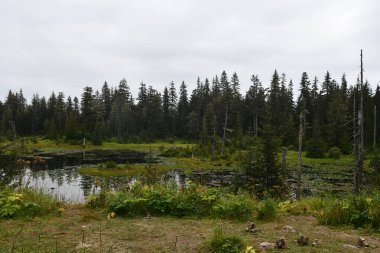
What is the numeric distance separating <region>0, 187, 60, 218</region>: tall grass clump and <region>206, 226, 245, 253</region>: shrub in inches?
197

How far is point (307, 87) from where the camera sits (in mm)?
82125

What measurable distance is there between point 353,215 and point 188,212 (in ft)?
12.8

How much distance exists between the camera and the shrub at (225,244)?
233 inches

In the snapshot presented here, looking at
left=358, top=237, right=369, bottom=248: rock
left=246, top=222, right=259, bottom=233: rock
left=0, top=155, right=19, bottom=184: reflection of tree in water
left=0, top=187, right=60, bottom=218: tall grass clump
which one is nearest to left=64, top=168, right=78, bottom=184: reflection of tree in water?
left=0, top=155, right=19, bottom=184: reflection of tree in water

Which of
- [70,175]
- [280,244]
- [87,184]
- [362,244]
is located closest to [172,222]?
[280,244]

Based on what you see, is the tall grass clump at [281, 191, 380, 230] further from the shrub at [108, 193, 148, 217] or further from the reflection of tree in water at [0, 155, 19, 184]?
the reflection of tree in water at [0, 155, 19, 184]

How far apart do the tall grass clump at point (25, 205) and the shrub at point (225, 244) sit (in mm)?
5010

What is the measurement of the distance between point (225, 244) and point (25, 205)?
5603 millimetres

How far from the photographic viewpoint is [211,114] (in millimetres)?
74812

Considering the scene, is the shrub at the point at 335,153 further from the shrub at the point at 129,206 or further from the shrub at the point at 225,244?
the shrub at the point at 225,244

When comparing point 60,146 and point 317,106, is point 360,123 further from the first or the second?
point 60,146

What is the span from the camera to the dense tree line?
62.1 metres

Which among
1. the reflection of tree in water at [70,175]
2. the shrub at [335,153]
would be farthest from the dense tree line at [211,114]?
the reflection of tree in water at [70,175]

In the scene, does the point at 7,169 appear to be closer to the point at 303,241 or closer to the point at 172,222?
the point at 172,222
